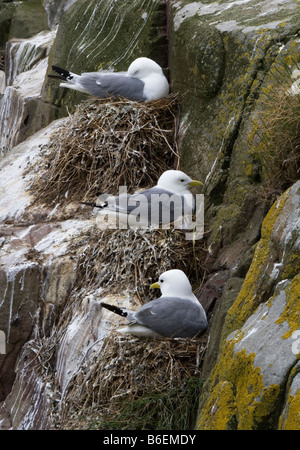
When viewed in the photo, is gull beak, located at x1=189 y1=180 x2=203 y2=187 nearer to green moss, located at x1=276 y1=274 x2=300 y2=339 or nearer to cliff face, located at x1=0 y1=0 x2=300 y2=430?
A: cliff face, located at x1=0 y1=0 x2=300 y2=430

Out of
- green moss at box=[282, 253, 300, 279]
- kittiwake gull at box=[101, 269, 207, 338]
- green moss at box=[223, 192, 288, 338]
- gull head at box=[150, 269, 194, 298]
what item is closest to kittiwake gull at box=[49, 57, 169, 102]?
gull head at box=[150, 269, 194, 298]

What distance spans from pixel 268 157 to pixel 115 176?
1743mm

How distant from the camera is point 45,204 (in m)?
6.41

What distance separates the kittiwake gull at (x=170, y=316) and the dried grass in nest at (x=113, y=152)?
4.90 feet

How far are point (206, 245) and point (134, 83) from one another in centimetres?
187

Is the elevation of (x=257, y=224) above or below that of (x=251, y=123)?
below

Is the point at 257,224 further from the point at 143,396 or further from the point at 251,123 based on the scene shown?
the point at 143,396

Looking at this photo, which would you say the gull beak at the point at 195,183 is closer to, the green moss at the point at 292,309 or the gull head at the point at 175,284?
the gull head at the point at 175,284

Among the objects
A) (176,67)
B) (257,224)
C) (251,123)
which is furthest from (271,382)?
(176,67)

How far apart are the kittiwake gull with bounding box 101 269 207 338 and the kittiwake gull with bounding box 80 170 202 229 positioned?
29.5 inches

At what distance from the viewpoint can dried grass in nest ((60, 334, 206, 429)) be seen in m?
4.36

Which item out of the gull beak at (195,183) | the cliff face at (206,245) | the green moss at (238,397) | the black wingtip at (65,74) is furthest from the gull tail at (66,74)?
the green moss at (238,397)

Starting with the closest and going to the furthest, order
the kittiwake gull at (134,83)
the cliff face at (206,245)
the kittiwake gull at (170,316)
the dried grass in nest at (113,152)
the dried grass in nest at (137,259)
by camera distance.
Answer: the cliff face at (206,245) → the kittiwake gull at (170,316) → the dried grass in nest at (137,259) → the dried grass in nest at (113,152) → the kittiwake gull at (134,83)

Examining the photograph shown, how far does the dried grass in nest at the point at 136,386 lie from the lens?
172 inches
